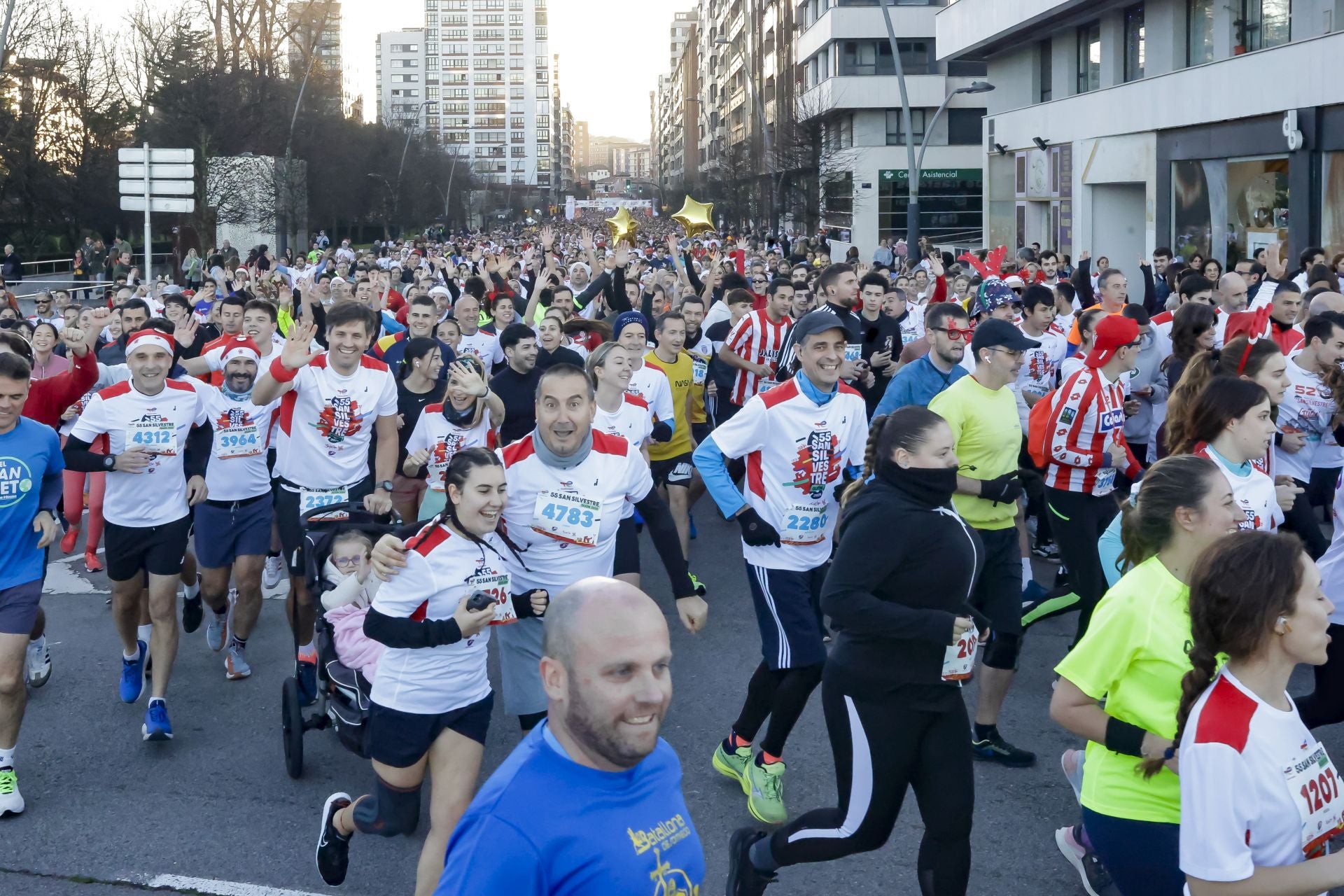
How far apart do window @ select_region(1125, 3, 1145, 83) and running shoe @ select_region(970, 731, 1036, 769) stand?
91.2 ft

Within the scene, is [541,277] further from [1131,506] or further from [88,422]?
[1131,506]

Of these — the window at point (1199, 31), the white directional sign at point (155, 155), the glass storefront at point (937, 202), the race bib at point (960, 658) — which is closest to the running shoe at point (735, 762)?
the race bib at point (960, 658)

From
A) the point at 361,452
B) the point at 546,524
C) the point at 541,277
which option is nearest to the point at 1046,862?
the point at 546,524

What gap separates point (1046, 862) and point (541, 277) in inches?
322

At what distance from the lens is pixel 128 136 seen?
5397cm

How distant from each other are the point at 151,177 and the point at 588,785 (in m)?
15.8

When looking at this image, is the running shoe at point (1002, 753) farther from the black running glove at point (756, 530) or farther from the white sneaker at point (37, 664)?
the white sneaker at point (37, 664)

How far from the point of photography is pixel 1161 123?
95.8 ft

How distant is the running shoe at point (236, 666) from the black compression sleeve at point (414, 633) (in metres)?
3.55

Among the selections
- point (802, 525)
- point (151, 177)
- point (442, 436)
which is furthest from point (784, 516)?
point (151, 177)

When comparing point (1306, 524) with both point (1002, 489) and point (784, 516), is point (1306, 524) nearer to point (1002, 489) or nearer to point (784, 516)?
point (1002, 489)

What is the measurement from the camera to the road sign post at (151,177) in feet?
52.9

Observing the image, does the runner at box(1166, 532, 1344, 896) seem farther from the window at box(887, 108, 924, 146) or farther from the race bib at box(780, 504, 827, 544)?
the window at box(887, 108, 924, 146)

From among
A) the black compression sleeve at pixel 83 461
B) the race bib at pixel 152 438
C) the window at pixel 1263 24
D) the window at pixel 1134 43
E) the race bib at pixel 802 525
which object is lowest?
the race bib at pixel 802 525
